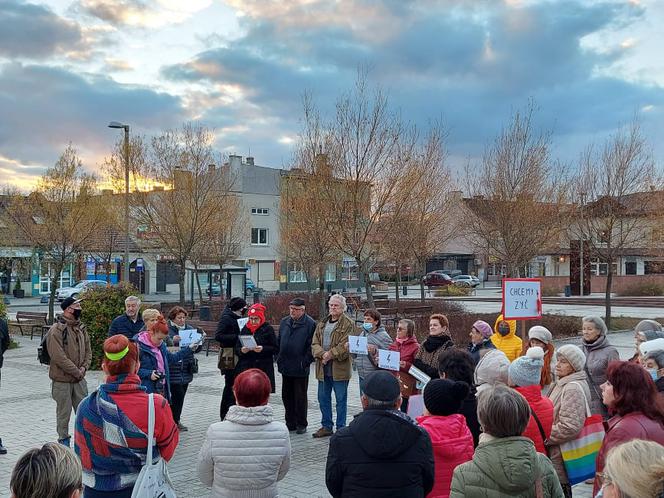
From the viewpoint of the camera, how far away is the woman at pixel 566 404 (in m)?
4.88

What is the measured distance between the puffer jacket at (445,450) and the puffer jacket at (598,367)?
3242 mm

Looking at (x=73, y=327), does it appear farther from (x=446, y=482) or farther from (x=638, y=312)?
(x=638, y=312)

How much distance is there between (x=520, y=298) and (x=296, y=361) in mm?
3656

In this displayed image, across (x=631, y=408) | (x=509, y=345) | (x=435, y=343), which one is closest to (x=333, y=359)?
(x=435, y=343)

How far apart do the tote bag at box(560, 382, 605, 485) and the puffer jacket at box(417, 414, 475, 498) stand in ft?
3.97

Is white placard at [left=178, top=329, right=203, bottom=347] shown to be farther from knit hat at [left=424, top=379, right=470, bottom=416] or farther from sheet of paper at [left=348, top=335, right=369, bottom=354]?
knit hat at [left=424, top=379, right=470, bottom=416]

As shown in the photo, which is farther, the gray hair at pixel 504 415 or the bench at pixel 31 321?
the bench at pixel 31 321

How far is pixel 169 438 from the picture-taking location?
4.05 meters

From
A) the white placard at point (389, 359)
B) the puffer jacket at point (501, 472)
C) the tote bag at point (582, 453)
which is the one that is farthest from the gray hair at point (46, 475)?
the white placard at point (389, 359)

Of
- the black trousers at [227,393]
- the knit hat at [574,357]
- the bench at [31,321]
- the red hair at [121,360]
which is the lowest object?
the bench at [31,321]

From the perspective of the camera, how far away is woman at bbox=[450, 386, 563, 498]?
3307 millimetres

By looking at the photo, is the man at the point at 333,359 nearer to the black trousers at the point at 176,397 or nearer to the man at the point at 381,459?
the black trousers at the point at 176,397

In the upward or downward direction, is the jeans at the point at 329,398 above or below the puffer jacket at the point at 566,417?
below

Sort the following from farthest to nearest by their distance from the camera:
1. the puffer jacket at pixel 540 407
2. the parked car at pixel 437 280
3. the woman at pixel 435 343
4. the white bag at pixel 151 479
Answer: the parked car at pixel 437 280 → the woman at pixel 435 343 → the puffer jacket at pixel 540 407 → the white bag at pixel 151 479
